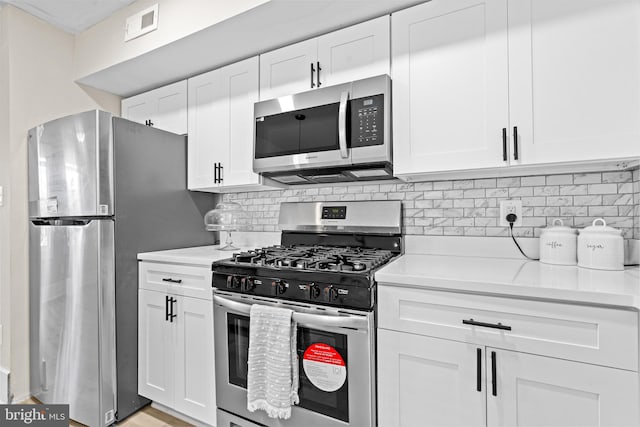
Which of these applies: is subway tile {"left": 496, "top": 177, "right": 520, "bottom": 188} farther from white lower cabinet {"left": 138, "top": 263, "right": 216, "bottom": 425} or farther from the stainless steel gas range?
white lower cabinet {"left": 138, "top": 263, "right": 216, "bottom": 425}

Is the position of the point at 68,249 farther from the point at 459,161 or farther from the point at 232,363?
the point at 459,161

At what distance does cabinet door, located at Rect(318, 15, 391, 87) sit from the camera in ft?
5.54

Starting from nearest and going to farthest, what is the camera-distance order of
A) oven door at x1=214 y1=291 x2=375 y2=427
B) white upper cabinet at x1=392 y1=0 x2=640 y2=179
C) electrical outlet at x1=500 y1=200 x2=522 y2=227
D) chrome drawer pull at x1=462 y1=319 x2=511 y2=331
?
chrome drawer pull at x1=462 y1=319 x2=511 y2=331 → white upper cabinet at x1=392 y1=0 x2=640 y2=179 → oven door at x1=214 y1=291 x2=375 y2=427 → electrical outlet at x1=500 y1=200 x2=522 y2=227

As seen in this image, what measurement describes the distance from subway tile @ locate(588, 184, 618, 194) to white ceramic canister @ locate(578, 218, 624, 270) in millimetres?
261

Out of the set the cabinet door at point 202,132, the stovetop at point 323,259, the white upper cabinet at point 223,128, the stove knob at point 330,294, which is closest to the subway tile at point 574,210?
the stovetop at point 323,259

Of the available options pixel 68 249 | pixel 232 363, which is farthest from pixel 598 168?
pixel 68 249

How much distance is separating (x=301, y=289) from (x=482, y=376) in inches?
30.1

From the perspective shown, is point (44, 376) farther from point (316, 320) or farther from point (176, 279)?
point (316, 320)

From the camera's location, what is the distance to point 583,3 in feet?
4.21

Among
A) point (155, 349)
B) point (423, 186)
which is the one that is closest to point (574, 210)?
point (423, 186)

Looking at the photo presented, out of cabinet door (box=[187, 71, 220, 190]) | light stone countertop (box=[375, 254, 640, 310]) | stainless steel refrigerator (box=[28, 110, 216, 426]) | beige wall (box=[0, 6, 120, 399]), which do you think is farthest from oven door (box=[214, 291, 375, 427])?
beige wall (box=[0, 6, 120, 399])

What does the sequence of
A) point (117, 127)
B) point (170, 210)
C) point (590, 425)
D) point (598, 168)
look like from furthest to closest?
1. point (170, 210)
2. point (117, 127)
3. point (598, 168)
4. point (590, 425)

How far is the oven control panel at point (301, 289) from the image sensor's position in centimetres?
133

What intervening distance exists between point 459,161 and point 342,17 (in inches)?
38.5
